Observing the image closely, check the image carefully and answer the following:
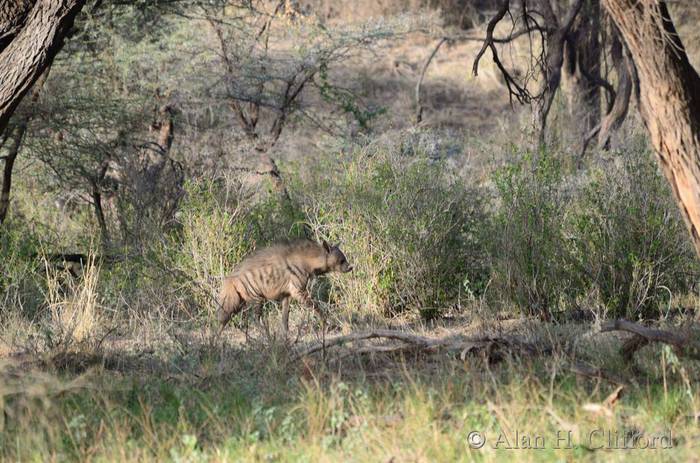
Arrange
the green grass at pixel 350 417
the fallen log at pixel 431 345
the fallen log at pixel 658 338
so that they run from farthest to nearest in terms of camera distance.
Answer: the fallen log at pixel 431 345 < the fallen log at pixel 658 338 < the green grass at pixel 350 417

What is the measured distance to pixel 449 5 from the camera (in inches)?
1178

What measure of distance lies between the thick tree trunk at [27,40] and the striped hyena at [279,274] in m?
2.50

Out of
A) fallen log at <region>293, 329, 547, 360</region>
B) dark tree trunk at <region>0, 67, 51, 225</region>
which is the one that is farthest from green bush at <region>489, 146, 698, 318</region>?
dark tree trunk at <region>0, 67, 51, 225</region>

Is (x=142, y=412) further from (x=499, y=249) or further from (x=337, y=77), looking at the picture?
(x=337, y=77)

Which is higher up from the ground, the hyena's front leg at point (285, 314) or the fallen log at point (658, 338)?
the fallen log at point (658, 338)

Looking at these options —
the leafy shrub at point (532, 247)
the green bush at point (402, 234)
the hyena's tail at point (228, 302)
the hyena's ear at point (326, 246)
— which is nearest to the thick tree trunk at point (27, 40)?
the hyena's tail at point (228, 302)

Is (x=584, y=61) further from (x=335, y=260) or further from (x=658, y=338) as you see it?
(x=658, y=338)

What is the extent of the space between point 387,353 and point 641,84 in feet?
8.64

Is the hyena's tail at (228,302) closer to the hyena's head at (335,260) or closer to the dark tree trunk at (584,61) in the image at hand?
the hyena's head at (335,260)

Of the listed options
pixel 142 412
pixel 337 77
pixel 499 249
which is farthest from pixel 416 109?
pixel 142 412

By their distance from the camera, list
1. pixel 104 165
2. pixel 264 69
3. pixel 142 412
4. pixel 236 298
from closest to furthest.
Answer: pixel 142 412 < pixel 236 298 < pixel 104 165 < pixel 264 69

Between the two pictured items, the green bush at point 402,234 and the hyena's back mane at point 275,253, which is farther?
the green bush at point 402,234

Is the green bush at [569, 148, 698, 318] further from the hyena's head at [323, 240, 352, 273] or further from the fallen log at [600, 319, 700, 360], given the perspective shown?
the fallen log at [600, 319, 700, 360]

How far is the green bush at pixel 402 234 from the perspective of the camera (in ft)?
32.9
